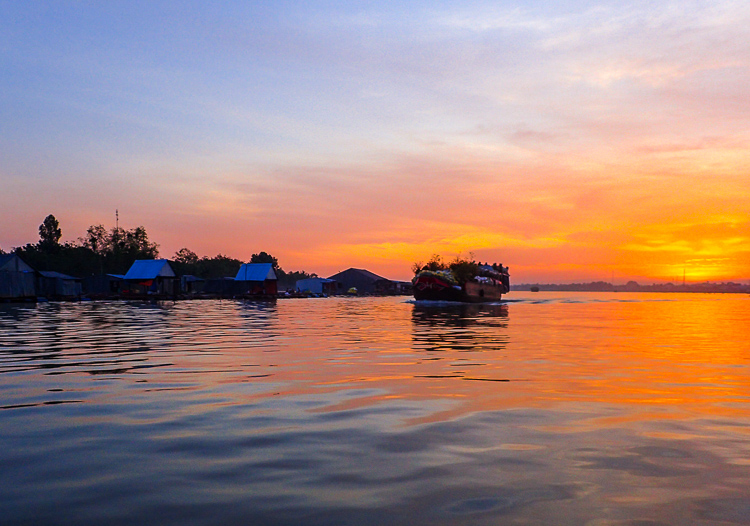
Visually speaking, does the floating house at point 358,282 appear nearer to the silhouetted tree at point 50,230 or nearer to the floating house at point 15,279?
the silhouetted tree at point 50,230

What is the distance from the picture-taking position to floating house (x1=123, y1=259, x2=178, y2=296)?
3334 inches

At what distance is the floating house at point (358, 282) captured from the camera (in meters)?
150

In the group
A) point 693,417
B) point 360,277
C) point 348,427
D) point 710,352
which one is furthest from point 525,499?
point 360,277

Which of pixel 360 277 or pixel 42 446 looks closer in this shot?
pixel 42 446

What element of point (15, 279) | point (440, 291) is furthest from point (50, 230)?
point (440, 291)

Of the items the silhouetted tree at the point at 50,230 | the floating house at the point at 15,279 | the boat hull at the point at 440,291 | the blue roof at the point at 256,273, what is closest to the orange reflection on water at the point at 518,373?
the floating house at the point at 15,279

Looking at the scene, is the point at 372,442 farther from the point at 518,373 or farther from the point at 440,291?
the point at 440,291

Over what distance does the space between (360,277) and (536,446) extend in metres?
144

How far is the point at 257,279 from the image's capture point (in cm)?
9775

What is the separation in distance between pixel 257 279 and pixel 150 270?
1875 centimetres

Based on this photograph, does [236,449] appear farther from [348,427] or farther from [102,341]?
[102,341]

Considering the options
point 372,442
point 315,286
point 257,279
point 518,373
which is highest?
point 257,279

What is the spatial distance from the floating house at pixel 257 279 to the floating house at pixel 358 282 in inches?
1921

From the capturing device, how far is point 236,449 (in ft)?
19.5
